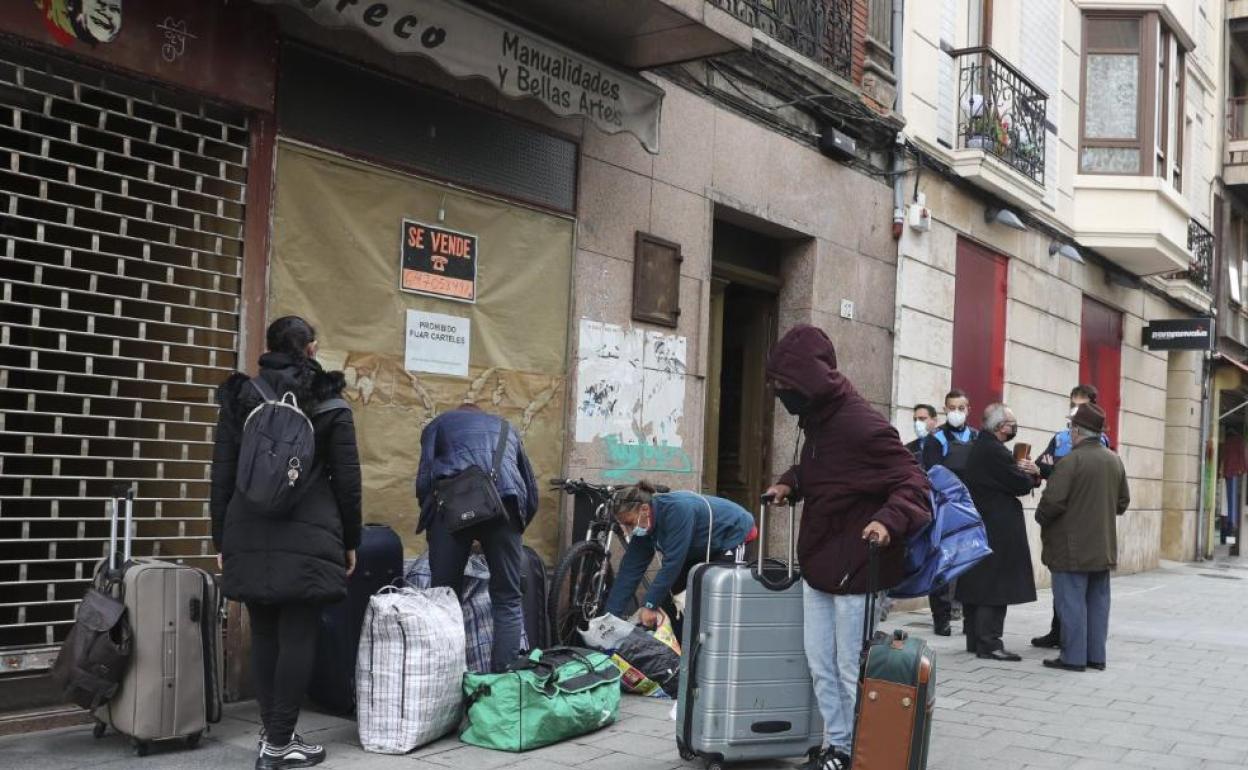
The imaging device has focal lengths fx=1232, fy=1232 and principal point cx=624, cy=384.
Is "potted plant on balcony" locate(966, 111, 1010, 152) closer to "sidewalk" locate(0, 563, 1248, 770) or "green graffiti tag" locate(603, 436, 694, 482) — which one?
"sidewalk" locate(0, 563, 1248, 770)

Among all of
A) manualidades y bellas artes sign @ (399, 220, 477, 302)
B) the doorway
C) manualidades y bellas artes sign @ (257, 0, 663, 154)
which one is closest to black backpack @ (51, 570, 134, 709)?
manualidades y bellas artes sign @ (399, 220, 477, 302)

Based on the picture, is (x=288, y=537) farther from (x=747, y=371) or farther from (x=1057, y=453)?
(x=1057, y=453)

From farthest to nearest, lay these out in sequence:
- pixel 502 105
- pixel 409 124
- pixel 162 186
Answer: pixel 502 105 → pixel 409 124 → pixel 162 186

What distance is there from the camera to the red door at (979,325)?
13.7 m

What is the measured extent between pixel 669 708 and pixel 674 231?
404cm

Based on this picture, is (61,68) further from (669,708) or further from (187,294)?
(669,708)

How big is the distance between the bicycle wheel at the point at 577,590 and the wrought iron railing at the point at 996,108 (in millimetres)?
7687

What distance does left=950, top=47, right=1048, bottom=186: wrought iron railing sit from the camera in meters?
13.5

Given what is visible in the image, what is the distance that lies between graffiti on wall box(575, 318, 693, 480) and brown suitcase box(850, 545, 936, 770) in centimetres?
421

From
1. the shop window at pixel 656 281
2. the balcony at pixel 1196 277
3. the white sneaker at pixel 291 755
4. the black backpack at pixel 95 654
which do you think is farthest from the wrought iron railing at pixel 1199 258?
the black backpack at pixel 95 654

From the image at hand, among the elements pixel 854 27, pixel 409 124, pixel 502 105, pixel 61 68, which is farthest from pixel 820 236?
pixel 61 68

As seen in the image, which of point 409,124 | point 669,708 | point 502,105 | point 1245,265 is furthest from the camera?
point 1245,265

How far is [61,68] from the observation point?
5.74 meters

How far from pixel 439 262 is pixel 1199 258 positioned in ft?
57.7
